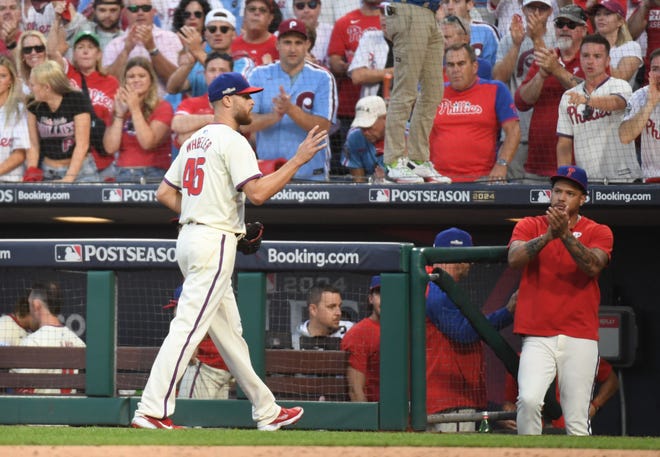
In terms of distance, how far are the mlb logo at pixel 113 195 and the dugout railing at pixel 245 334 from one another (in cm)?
216

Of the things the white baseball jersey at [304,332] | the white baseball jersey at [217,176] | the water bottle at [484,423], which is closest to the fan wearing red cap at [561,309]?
the water bottle at [484,423]

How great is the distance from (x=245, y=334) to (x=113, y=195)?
265 cm

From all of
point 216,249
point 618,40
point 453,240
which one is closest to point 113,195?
point 453,240

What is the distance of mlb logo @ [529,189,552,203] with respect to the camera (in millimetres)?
7812

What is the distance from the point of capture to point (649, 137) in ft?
26.1

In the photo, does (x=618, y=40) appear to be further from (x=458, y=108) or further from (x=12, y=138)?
(x=12, y=138)

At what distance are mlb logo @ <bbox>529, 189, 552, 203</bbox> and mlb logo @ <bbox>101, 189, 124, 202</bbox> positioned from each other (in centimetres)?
285

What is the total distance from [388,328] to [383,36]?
3797 millimetres

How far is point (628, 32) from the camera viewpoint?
A: 856cm

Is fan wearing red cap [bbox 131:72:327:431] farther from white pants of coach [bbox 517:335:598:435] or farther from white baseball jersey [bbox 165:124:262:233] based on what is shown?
white pants of coach [bbox 517:335:598:435]

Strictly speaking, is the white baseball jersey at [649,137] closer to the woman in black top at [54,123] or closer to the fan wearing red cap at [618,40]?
the fan wearing red cap at [618,40]

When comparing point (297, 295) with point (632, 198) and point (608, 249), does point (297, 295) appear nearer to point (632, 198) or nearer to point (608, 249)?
point (608, 249)

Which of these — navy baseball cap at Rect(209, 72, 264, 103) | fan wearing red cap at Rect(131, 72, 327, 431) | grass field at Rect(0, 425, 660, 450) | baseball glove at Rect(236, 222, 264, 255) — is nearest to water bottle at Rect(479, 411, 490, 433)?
grass field at Rect(0, 425, 660, 450)

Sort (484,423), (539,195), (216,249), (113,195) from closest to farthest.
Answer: (216,249)
(484,423)
(539,195)
(113,195)
